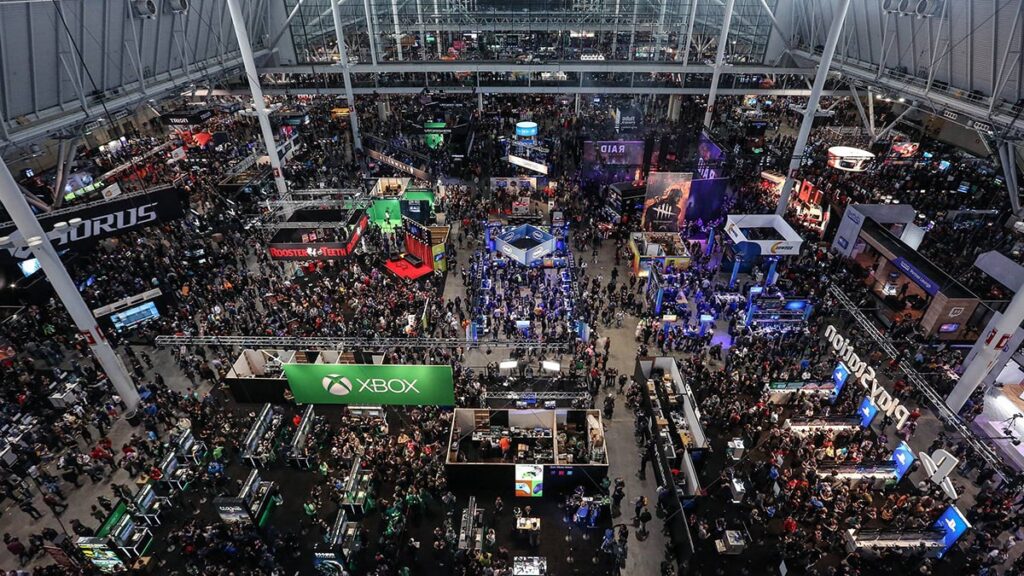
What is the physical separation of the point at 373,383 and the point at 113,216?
1162cm

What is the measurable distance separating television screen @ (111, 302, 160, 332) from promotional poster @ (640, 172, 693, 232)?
26725mm

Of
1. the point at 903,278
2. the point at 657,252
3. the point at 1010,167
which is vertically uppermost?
the point at 1010,167

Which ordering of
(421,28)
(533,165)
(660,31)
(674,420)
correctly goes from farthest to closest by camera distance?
(421,28) < (660,31) < (533,165) < (674,420)

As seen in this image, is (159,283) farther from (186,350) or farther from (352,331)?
(352,331)

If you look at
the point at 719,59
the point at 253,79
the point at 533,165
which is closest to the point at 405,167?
the point at 533,165

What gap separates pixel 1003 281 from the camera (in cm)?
2270

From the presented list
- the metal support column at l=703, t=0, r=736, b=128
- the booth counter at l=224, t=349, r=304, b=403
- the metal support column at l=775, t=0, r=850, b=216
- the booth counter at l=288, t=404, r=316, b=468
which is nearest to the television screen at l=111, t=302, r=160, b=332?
the booth counter at l=224, t=349, r=304, b=403

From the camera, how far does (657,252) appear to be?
26.9m

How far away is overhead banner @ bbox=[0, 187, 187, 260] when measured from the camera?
57.5 ft

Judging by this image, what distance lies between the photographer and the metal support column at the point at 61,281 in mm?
15594

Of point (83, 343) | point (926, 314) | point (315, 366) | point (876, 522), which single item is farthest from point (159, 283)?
point (926, 314)

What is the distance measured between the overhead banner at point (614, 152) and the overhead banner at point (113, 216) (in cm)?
2429

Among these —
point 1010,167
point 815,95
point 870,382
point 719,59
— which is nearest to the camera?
point 870,382

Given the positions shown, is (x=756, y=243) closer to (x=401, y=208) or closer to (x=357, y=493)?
(x=401, y=208)
